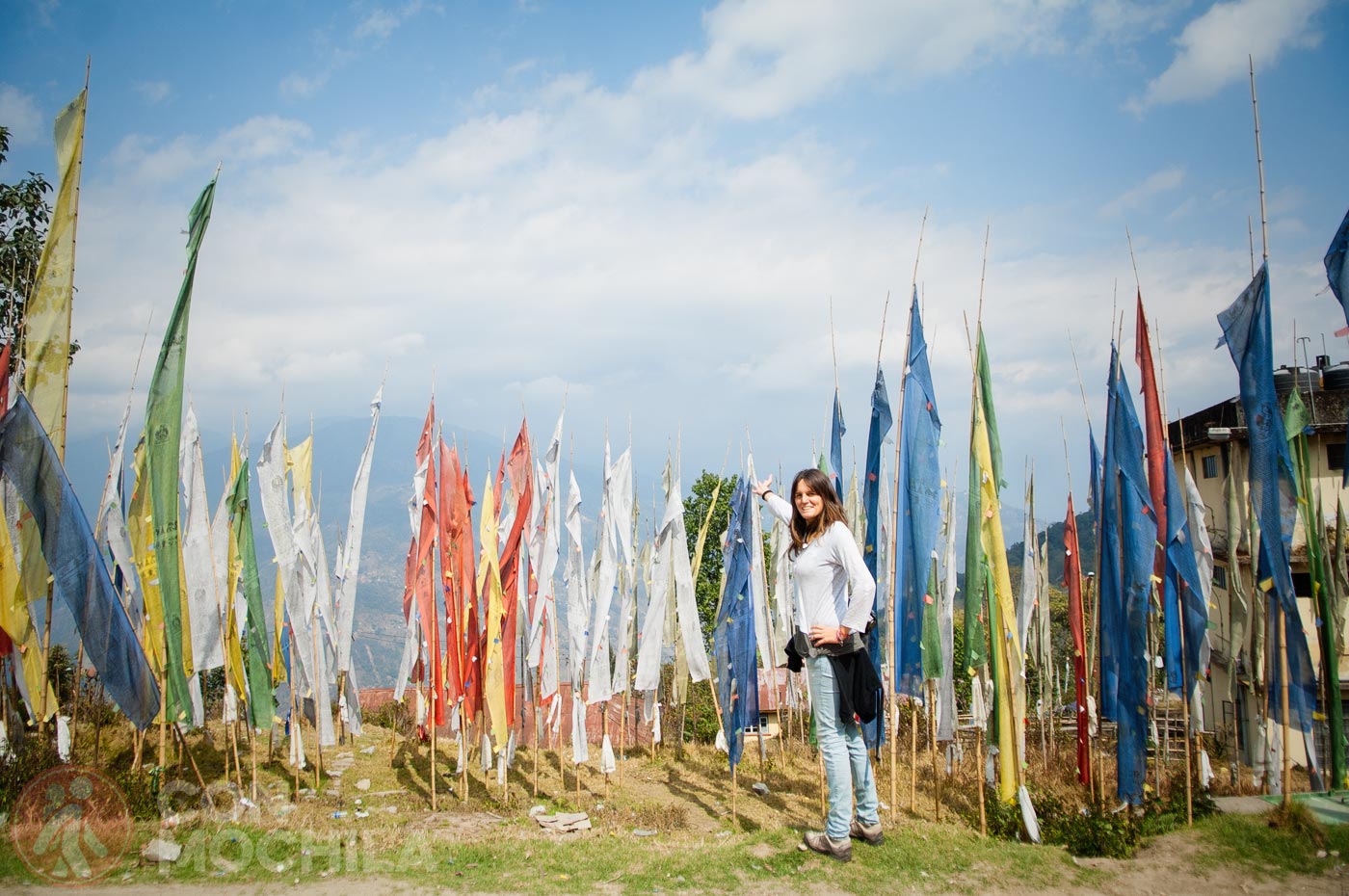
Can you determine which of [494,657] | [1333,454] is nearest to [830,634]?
[494,657]

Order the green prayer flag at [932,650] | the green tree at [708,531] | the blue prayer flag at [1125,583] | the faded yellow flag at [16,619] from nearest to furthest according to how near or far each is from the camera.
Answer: the blue prayer flag at [1125,583], the faded yellow flag at [16,619], the green prayer flag at [932,650], the green tree at [708,531]

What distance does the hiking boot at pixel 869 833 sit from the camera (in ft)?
15.0

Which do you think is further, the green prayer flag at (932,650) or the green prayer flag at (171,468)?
the green prayer flag at (932,650)

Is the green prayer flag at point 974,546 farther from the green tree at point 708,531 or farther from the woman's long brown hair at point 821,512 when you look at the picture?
the green tree at point 708,531

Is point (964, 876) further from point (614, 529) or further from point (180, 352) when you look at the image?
point (180, 352)

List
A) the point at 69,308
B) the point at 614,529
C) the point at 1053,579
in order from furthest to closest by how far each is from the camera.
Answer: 1. the point at 1053,579
2. the point at 614,529
3. the point at 69,308

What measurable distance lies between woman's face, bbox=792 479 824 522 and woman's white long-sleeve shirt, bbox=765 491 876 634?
0.12 meters

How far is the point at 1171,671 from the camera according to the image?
6.97 m

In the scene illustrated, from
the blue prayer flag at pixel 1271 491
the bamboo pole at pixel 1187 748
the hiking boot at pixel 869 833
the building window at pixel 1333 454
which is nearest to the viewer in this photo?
the hiking boot at pixel 869 833

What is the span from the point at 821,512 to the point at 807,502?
9 centimetres

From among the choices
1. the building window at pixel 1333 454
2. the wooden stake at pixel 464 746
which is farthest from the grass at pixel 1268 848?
the building window at pixel 1333 454

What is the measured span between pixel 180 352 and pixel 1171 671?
859cm

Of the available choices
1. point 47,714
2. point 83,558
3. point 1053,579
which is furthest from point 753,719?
point 1053,579

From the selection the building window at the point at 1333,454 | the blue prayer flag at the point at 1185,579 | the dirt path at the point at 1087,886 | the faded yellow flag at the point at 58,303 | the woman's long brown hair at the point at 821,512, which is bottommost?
the dirt path at the point at 1087,886
